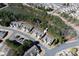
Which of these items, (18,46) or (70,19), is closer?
(18,46)

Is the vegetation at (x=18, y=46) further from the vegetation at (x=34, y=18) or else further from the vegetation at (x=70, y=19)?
the vegetation at (x=70, y=19)

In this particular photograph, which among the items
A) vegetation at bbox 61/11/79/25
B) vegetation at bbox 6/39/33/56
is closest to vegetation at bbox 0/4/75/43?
vegetation at bbox 61/11/79/25

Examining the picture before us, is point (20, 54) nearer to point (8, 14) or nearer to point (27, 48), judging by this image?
point (27, 48)

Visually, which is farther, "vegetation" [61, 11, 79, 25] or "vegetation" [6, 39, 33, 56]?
"vegetation" [61, 11, 79, 25]

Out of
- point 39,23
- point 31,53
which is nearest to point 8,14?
point 39,23

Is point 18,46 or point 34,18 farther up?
point 34,18

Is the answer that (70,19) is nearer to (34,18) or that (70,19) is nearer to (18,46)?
(34,18)

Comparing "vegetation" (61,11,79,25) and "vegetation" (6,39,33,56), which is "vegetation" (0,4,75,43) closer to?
"vegetation" (61,11,79,25)

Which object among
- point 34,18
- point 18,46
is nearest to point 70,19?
point 34,18
